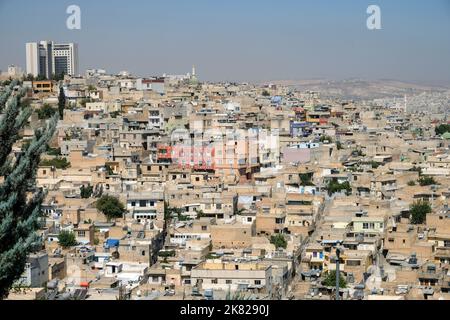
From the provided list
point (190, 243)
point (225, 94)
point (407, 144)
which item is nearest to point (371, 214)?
point (190, 243)

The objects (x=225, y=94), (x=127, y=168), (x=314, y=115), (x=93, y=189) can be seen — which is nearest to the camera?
(x=93, y=189)

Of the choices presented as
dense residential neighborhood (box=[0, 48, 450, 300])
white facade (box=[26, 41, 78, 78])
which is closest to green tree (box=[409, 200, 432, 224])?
dense residential neighborhood (box=[0, 48, 450, 300])

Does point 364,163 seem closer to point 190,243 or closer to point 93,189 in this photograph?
point 93,189

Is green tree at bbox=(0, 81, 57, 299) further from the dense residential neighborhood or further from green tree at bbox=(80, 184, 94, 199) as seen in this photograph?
green tree at bbox=(80, 184, 94, 199)

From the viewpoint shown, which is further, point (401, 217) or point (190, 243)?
point (401, 217)

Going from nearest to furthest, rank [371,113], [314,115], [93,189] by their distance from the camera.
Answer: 1. [93,189]
2. [314,115]
3. [371,113]

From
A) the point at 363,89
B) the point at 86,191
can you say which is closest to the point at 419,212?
the point at 86,191
